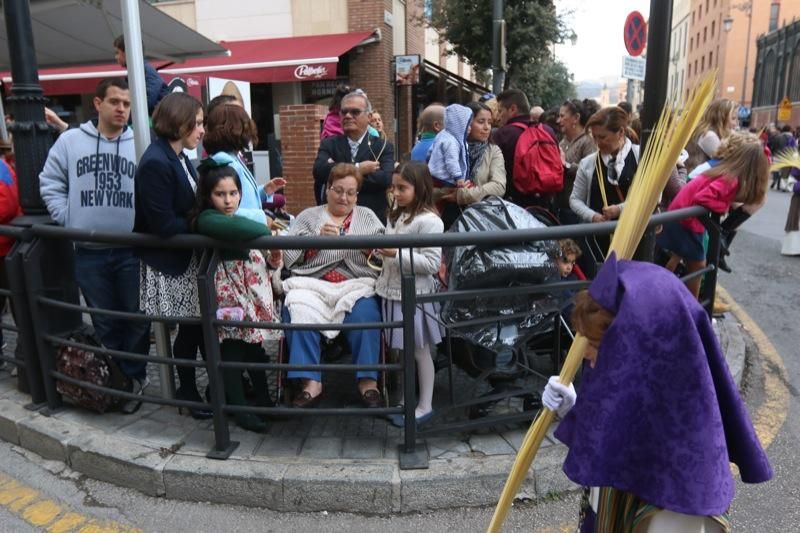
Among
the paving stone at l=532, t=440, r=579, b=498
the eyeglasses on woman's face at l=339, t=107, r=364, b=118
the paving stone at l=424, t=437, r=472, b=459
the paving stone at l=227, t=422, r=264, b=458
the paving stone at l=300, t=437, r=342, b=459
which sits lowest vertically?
the paving stone at l=532, t=440, r=579, b=498

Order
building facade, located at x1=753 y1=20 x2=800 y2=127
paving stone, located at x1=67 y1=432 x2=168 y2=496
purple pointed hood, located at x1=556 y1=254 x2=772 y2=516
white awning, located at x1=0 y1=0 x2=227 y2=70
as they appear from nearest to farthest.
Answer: purple pointed hood, located at x1=556 y1=254 x2=772 y2=516 → paving stone, located at x1=67 y1=432 x2=168 y2=496 → white awning, located at x1=0 y1=0 x2=227 y2=70 → building facade, located at x1=753 y1=20 x2=800 y2=127

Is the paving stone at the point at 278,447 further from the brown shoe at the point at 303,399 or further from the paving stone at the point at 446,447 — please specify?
the paving stone at the point at 446,447

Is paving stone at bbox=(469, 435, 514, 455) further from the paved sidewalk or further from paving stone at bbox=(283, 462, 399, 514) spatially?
paving stone at bbox=(283, 462, 399, 514)

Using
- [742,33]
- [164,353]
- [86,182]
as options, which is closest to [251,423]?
[164,353]

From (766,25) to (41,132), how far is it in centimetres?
6716

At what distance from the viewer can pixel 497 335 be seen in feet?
10.5

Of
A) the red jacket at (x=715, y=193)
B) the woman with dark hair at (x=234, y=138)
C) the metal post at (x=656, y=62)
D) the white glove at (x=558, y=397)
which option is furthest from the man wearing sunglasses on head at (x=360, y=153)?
the white glove at (x=558, y=397)

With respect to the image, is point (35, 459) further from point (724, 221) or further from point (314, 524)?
point (724, 221)

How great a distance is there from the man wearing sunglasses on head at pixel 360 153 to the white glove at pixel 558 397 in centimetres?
274

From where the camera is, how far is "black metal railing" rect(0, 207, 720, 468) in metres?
2.84

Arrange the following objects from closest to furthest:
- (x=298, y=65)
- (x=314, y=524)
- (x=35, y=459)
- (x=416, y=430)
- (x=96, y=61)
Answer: (x=314, y=524)
(x=416, y=430)
(x=35, y=459)
(x=96, y=61)
(x=298, y=65)

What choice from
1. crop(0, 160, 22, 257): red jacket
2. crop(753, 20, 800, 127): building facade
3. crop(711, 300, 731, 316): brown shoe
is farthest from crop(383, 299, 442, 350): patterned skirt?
crop(753, 20, 800, 127): building facade

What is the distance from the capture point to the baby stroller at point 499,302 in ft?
10.1

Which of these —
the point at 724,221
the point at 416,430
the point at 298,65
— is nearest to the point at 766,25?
the point at 298,65
